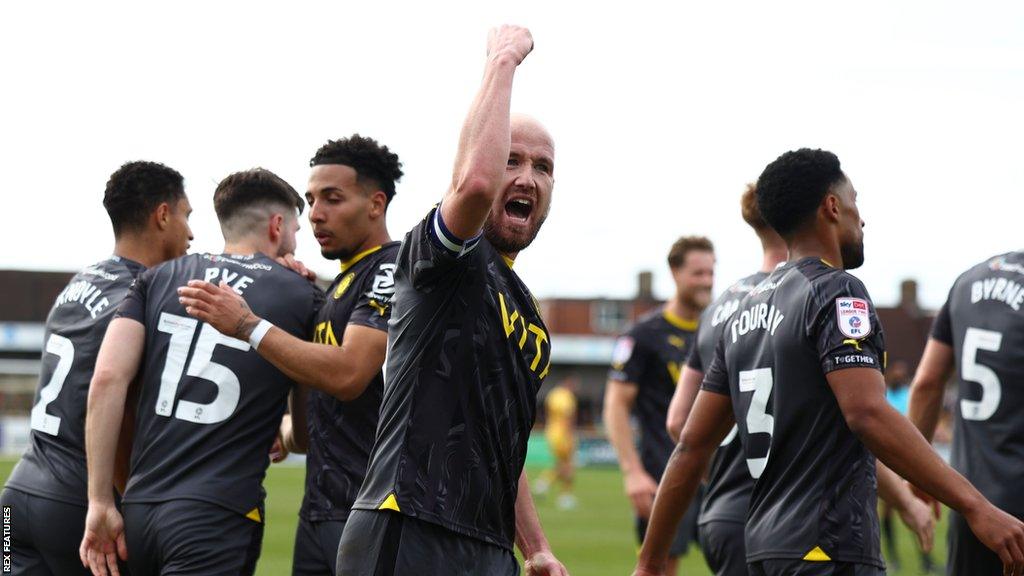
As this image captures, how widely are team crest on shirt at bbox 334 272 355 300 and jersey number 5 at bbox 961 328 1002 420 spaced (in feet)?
9.48

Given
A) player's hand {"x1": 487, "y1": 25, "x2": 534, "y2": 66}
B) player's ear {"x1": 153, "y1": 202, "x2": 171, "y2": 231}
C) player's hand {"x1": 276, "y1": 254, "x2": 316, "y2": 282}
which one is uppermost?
player's hand {"x1": 487, "y1": 25, "x2": 534, "y2": 66}

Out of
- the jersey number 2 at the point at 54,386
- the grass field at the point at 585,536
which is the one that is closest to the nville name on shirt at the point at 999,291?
the jersey number 2 at the point at 54,386

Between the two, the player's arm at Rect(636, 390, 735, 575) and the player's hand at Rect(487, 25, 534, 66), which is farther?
the player's arm at Rect(636, 390, 735, 575)

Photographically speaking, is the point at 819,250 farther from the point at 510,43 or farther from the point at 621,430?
the point at 621,430

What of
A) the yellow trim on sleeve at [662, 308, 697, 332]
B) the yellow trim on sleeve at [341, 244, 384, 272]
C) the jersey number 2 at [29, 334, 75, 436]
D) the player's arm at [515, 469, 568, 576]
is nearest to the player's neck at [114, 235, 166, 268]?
the jersey number 2 at [29, 334, 75, 436]

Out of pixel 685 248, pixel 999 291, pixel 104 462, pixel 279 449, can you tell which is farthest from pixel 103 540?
pixel 685 248

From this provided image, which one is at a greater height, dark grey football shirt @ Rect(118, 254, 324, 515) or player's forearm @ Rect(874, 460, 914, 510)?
dark grey football shirt @ Rect(118, 254, 324, 515)

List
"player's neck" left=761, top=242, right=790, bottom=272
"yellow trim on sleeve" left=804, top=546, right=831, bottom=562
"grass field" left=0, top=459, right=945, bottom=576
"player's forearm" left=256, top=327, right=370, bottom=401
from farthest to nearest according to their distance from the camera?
"grass field" left=0, top=459, right=945, bottom=576
"player's neck" left=761, top=242, right=790, bottom=272
"player's forearm" left=256, top=327, right=370, bottom=401
"yellow trim on sleeve" left=804, top=546, right=831, bottom=562

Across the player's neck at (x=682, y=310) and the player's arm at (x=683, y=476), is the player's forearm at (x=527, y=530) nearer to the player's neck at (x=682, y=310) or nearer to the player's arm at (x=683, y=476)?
the player's arm at (x=683, y=476)

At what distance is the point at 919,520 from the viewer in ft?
16.9

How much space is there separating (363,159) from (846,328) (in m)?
2.42

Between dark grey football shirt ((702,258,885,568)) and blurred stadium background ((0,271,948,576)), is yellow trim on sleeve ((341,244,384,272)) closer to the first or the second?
dark grey football shirt ((702,258,885,568))

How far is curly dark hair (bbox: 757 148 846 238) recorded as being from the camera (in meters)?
4.90

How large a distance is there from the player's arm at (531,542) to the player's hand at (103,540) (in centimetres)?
193
